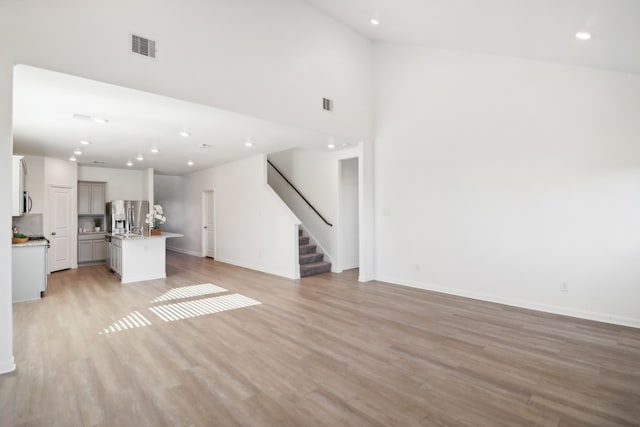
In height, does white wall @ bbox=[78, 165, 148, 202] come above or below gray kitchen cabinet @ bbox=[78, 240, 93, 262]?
above

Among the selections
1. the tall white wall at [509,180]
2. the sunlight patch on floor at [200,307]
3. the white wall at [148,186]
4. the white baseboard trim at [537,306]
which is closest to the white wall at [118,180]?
the white wall at [148,186]

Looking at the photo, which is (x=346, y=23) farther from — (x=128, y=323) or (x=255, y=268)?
(x=128, y=323)

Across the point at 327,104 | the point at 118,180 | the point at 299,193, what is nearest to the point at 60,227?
the point at 118,180

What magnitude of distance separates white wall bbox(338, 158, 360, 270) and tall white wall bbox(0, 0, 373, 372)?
1.50 meters

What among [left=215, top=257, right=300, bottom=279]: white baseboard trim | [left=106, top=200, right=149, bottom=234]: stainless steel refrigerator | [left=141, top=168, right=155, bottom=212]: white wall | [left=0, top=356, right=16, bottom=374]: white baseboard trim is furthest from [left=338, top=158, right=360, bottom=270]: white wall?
[left=0, top=356, right=16, bottom=374]: white baseboard trim

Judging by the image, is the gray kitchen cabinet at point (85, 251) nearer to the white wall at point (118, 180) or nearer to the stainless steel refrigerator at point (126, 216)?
the stainless steel refrigerator at point (126, 216)

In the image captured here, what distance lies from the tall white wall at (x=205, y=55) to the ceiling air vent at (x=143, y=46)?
0.08 m

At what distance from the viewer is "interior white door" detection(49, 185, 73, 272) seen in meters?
7.91

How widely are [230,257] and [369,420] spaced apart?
726 centimetres

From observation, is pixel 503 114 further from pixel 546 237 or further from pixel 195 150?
pixel 195 150

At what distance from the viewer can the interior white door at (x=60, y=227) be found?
311 inches

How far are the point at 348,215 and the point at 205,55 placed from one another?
15.7ft

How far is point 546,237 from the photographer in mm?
4664

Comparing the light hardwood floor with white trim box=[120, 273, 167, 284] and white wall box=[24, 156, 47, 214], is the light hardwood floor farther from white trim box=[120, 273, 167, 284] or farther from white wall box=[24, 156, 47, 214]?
white wall box=[24, 156, 47, 214]
